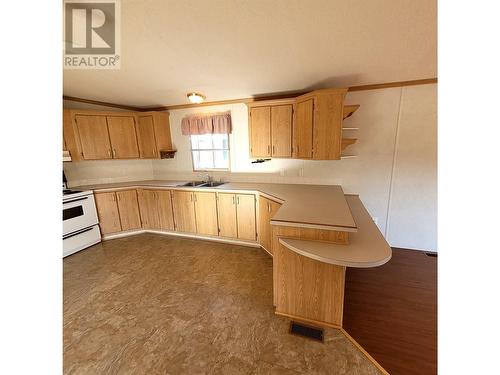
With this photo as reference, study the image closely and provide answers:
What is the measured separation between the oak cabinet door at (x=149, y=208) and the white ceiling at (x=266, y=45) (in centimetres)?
176

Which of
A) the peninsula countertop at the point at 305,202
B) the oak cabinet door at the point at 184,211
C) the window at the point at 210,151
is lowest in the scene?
the oak cabinet door at the point at 184,211

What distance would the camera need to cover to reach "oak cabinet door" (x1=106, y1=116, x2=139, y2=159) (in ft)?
11.8

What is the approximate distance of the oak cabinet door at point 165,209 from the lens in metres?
3.62

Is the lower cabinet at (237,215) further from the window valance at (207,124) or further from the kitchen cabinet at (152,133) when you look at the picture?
the kitchen cabinet at (152,133)

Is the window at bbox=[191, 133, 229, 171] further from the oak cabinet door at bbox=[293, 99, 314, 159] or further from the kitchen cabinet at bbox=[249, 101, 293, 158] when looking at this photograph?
the oak cabinet door at bbox=[293, 99, 314, 159]

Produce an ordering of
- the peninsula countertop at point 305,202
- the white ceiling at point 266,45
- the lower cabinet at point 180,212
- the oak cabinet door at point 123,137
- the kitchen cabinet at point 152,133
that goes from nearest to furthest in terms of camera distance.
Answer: the white ceiling at point 266,45 → the peninsula countertop at point 305,202 → the lower cabinet at point 180,212 → the oak cabinet door at point 123,137 → the kitchen cabinet at point 152,133

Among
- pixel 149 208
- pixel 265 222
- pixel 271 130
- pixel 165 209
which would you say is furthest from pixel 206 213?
pixel 271 130

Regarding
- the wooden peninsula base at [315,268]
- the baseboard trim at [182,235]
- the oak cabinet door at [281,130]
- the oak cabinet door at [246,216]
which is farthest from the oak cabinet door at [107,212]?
the wooden peninsula base at [315,268]

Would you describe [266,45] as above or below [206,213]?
above

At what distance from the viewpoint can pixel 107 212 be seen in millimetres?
3498

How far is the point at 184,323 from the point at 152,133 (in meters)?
3.31

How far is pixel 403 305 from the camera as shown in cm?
196

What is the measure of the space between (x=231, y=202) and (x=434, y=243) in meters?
3.03

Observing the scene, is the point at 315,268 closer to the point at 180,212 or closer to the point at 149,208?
the point at 180,212
